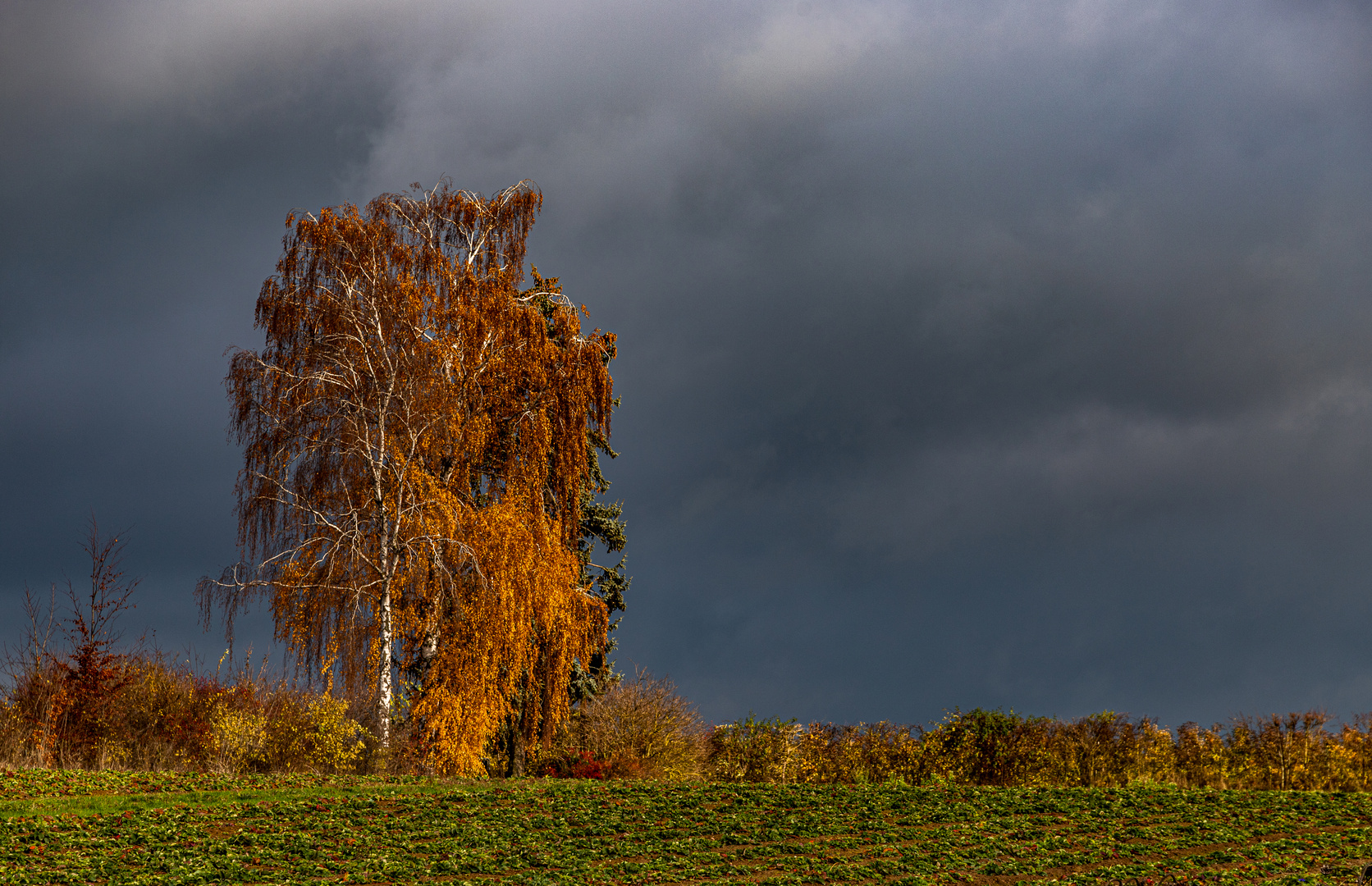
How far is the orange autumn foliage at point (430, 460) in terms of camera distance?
1823 centimetres

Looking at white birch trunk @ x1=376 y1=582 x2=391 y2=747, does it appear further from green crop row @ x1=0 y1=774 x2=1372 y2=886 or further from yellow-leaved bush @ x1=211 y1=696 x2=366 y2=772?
green crop row @ x1=0 y1=774 x2=1372 y2=886

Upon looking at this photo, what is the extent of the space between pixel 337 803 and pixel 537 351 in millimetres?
9944

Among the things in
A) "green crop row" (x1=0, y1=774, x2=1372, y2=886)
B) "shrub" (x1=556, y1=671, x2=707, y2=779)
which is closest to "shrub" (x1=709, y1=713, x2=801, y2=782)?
"shrub" (x1=556, y1=671, x2=707, y2=779)

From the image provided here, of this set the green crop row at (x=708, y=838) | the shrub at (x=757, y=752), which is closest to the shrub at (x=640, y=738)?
the shrub at (x=757, y=752)

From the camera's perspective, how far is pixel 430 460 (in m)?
19.6

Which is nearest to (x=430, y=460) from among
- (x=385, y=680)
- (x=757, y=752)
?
(x=385, y=680)

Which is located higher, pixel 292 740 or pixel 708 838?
pixel 292 740

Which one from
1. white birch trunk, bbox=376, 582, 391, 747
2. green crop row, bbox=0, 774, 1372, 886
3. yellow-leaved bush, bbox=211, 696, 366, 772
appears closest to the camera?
green crop row, bbox=0, 774, 1372, 886

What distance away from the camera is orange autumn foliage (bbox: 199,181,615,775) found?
18.2 metres

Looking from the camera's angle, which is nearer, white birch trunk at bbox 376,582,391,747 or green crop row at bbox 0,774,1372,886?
green crop row at bbox 0,774,1372,886

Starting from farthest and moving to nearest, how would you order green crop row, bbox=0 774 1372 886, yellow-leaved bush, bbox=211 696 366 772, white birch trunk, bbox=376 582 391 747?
white birch trunk, bbox=376 582 391 747 → yellow-leaved bush, bbox=211 696 366 772 → green crop row, bbox=0 774 1372 886

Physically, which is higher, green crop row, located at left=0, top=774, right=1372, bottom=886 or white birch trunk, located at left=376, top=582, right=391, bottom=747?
white birch trunk, located at left=376, top=582, right=391, bottom=747

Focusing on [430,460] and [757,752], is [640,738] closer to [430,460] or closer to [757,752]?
[757,752]

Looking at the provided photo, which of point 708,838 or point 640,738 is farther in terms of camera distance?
point 640,738
